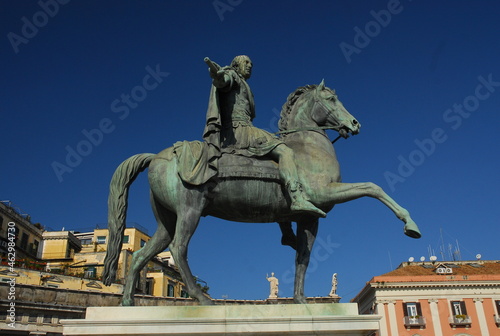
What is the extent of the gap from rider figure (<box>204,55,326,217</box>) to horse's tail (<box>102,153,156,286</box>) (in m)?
1.21

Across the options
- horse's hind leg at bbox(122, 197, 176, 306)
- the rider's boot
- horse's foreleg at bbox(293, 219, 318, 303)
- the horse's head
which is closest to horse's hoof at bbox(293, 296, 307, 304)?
horse's foreleg at bbox(293, 219, 318, 303)

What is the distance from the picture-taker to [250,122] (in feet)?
27.8

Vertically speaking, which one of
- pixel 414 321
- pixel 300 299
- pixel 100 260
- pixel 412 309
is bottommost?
pixel 300 299

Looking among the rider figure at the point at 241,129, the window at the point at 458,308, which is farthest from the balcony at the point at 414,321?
the rider figure at the point at 241,129

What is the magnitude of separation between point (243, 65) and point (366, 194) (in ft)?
10.8

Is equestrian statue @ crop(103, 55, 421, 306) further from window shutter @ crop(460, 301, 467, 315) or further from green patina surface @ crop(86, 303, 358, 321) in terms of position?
window shutter @ crop(460, 301, 467, 315)

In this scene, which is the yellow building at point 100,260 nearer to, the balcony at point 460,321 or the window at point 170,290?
the window at point 170,290

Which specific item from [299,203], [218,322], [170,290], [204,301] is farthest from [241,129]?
[170,290]

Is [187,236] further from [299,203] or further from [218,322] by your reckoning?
[299,203]

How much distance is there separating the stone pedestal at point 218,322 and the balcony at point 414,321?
40.6 meters

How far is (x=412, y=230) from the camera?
6848mm

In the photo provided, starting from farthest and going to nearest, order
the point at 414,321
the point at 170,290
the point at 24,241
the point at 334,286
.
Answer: the point at 170,290 < the point at 24,241 < the point at 334,286 < the point at 414,321

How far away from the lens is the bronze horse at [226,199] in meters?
7.26

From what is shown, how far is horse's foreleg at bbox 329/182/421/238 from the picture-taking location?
7.00 meters
